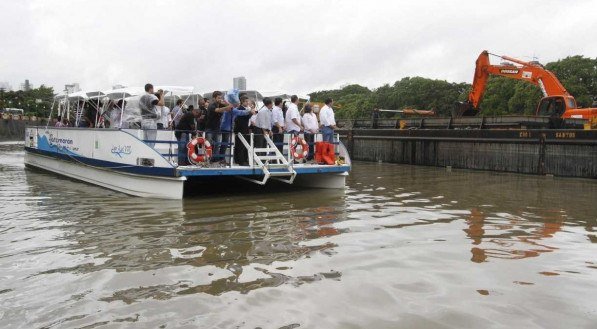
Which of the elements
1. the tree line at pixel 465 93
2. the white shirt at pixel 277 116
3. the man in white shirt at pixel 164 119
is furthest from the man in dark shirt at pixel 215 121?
the tree line at pixel 465 93

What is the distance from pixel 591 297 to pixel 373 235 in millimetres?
2850

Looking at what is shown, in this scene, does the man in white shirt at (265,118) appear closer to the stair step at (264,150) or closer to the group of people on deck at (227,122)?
the group of people on deck at (227,122)

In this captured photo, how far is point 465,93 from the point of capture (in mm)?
75000

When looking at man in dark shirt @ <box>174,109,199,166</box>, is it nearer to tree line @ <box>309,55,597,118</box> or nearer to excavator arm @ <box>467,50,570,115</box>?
tree line @ <box>309,55,597,118</box>

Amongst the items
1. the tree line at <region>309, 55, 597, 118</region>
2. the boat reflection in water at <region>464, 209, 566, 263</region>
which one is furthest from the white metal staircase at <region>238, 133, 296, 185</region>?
the tree line at <region>309, 55, 597, 118</region>

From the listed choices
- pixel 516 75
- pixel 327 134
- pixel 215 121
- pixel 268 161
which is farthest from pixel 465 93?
pixel 215 121

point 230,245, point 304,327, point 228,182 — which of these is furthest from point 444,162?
point 304,327

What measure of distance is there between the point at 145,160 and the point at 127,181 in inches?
37.8

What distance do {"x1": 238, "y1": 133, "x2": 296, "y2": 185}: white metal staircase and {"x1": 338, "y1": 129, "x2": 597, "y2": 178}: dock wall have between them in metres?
10.9

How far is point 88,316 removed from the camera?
3.76 meters

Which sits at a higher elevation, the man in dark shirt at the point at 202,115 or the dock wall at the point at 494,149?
the man in dark shirt at the point at 202,115

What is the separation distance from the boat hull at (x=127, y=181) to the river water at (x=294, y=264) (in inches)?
15.1

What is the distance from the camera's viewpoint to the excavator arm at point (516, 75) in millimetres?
20500

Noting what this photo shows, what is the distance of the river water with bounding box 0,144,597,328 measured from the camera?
3.86m
